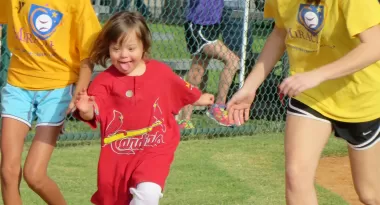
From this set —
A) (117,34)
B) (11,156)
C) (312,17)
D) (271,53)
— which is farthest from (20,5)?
(312,17)

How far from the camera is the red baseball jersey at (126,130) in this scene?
4613 mm

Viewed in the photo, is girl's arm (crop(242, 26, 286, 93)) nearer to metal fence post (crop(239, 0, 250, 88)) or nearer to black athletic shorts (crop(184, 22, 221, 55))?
black athletic shorts (crop(184, 22, 221, 55))

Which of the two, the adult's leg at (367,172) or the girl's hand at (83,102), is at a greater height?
the girl's hand at (83,102)

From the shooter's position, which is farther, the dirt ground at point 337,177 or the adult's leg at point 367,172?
the dirt ground at point 337,177

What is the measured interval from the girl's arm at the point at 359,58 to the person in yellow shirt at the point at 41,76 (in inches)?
57.3

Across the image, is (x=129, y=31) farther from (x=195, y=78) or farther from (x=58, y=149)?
A: (x=195, y=78)

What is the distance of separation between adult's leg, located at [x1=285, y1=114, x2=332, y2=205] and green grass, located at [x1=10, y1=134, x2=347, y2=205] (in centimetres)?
170

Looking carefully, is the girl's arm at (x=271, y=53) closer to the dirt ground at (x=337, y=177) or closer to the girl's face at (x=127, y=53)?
the girl's face at (x=127, y=53)

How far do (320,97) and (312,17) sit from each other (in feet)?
1.38

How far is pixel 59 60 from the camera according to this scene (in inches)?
197

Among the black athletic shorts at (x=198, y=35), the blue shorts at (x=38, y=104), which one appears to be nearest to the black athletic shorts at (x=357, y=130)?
the blue shorts at (x=38, y=104)

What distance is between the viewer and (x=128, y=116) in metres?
4.63

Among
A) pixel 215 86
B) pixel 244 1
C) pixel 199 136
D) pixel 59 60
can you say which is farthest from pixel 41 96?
pixel 215 86

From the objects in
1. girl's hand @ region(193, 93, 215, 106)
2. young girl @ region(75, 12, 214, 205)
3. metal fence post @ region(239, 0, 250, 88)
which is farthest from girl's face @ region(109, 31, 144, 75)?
metal fence post @ region(239, 0, 250, 88)
